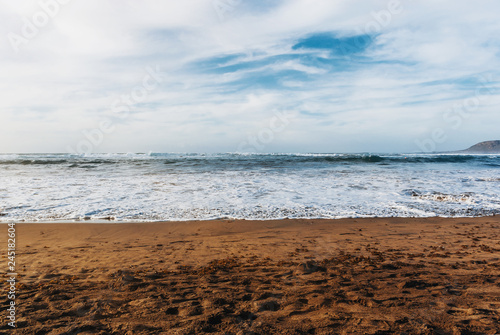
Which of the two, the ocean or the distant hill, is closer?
the ocean

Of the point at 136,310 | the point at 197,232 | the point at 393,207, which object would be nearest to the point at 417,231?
the point at 393,207

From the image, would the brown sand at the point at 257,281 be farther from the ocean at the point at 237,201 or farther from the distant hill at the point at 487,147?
the distant hill at the point at 487,147

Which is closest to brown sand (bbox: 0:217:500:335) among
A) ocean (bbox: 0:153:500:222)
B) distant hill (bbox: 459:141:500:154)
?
ocean (bbox: 0:153:500:222)

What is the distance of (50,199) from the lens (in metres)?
8.48

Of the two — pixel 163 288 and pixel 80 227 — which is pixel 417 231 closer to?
pixel 163 288

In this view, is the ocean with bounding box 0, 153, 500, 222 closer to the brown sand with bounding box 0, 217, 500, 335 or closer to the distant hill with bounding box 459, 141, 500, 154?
the brown sand with bounding box 0, 217, 500, 335

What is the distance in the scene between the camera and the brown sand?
2445 mm

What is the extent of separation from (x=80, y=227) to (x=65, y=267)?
239 centimetres

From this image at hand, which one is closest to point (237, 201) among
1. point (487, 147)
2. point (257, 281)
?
point (257, 281)

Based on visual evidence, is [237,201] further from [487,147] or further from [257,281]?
[487,147]

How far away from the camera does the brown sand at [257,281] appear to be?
8.02 ft

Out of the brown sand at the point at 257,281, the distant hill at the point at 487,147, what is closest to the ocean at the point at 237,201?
the brown sand at the point at 257,281

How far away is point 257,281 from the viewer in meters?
3.33

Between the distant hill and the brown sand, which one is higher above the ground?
the distant hill
